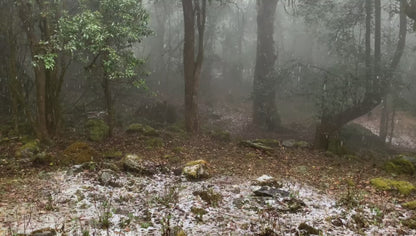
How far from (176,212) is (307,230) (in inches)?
96.8

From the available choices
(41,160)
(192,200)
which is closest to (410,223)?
(192,200)

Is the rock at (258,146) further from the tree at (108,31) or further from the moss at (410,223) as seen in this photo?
the moss at (410,223)

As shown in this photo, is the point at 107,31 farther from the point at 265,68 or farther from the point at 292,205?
the point at 265,68

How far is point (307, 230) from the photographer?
5.68 meters

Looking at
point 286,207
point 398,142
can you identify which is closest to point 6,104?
point 286,207

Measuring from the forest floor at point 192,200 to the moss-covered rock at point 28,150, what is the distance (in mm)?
251

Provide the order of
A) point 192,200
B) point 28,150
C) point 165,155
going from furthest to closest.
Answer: point 165,155 < point 28,150 < point 192,200

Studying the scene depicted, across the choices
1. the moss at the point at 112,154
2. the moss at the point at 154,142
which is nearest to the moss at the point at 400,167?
the moss at the point at 154,142

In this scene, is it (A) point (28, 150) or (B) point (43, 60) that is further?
(B) point (43, 60)

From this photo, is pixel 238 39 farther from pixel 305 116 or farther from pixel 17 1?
pixel 17 1

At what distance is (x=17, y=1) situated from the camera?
10.3 m

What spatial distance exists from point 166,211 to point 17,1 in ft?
28.1

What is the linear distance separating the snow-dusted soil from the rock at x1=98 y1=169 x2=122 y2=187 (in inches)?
2.0

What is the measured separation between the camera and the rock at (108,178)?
7.75m
